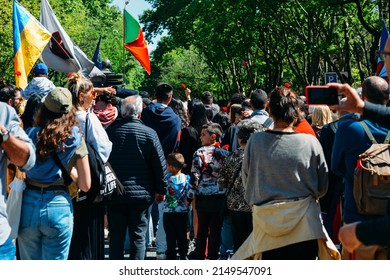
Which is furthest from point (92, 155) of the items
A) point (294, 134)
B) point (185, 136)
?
point (185, 136)

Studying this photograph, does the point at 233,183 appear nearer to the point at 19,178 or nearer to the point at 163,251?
the point at 163,251

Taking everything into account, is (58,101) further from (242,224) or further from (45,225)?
(242,224)

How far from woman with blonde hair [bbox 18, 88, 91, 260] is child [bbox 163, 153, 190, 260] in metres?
3.37

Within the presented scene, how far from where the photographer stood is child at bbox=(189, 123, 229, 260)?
9445 millimetres

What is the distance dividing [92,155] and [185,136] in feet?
13.4

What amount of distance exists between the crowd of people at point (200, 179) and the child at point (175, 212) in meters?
0.01

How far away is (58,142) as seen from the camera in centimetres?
645

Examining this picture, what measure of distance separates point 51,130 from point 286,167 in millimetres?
1687

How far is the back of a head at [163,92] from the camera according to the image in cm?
1103

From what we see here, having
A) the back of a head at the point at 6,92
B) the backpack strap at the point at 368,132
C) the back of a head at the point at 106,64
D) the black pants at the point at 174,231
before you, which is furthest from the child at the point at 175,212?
the back of a head at the point at 106,64

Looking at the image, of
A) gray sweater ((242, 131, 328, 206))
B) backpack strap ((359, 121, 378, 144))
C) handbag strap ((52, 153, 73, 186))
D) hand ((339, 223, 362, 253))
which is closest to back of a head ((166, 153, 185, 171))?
gray sweater ((242, 131, 328, 206))

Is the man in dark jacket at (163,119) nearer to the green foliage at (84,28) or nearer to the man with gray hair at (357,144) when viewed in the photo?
the man with gray hair at (357,144)

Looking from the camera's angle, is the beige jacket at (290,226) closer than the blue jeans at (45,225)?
No

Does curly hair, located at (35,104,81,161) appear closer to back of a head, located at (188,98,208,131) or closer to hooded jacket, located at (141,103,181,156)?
hooded jacket, located at (141,103,181,156)
